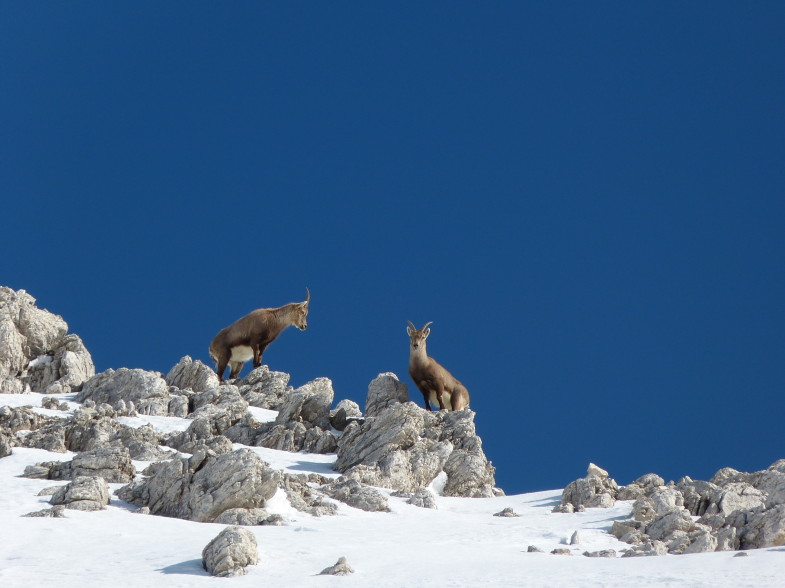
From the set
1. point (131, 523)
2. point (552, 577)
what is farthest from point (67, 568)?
point (552, 577)

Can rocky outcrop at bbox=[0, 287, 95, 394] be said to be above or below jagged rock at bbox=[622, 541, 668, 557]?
above

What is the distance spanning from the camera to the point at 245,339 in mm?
37062

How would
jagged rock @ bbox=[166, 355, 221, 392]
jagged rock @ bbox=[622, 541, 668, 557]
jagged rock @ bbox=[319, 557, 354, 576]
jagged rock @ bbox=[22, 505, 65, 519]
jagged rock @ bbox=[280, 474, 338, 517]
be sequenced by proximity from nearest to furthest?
jagged rock @ bbox=[319, 557, 354, 576] → jagged rock @ bbox=[622, 541, 668, 557] → jagged rock @ bbox=[22, 505, 65, 519] → jagged rock @ bbox=[280, 474, 338, 517] → jagged rock @ bbox=[166, 355, 221, 392]

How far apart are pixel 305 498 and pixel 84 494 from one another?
4010mm

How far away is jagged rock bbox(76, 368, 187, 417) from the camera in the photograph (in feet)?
93.8

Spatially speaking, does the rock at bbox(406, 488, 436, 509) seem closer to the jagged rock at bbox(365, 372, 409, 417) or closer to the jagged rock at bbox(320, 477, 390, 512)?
the jagged rock at bbox(320, 477, 390, 512)

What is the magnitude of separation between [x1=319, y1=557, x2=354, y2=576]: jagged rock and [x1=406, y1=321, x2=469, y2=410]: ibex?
1611 centimetres

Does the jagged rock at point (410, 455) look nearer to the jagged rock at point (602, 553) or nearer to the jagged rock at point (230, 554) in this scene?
the jagged rock at point (602, 553)

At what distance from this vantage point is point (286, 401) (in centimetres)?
2712

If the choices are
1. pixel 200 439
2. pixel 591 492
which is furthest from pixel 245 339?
pixel 591 492

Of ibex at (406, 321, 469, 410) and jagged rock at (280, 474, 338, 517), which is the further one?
ibex at (406, 321, 469, 410)

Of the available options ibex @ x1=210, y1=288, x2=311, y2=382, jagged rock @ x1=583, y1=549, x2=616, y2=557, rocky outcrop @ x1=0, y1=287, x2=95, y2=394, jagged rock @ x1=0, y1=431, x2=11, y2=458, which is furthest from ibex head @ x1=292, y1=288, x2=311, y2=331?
jagged rock @ x1=583, y1=549, x2=616, y2=557

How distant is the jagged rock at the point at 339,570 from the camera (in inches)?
516

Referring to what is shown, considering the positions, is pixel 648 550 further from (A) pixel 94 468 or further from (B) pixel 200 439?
(B) pixel 200 439
